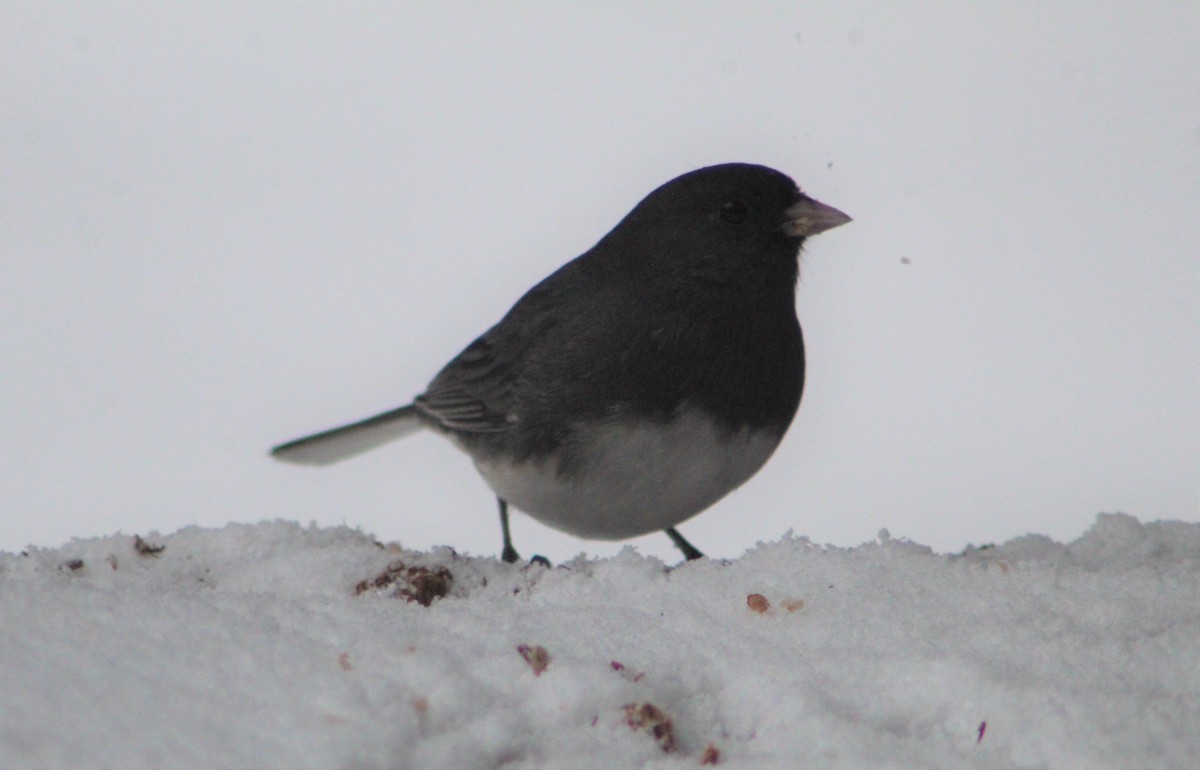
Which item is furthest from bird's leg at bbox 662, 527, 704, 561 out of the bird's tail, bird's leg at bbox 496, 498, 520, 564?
the bird's tail

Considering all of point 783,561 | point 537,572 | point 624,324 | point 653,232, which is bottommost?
point 537,572

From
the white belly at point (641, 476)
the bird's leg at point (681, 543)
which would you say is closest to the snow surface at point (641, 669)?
the white belly at point (641, 476)

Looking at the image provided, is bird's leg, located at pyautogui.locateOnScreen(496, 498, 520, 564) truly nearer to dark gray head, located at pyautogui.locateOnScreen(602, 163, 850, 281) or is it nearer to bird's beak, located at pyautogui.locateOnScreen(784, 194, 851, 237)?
dark gray head, located at pyautogui.locateOnScreen(602, 163, 850, 281)

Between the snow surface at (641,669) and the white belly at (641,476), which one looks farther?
the white belly at (641,476)

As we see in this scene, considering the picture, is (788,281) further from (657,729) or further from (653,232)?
(657,729)

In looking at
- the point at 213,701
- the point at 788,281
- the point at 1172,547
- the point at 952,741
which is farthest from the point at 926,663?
the point at 788,281

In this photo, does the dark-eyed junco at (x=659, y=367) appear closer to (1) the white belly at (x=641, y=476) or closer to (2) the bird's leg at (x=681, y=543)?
(1) the white belly at (x=641, y=476)
